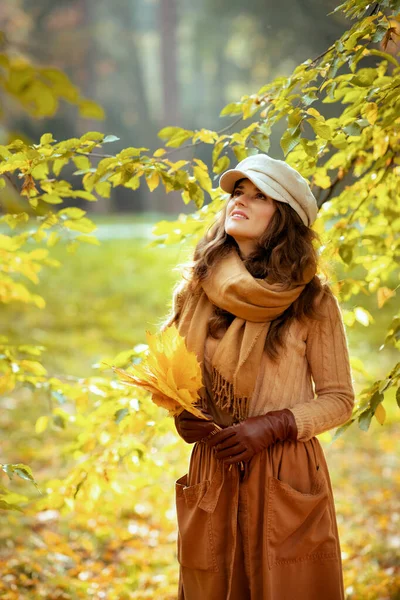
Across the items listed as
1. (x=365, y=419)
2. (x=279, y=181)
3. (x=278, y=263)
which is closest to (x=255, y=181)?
(x=279, y=181)

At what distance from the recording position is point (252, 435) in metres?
2.01

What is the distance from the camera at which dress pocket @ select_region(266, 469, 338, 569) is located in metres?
2.07

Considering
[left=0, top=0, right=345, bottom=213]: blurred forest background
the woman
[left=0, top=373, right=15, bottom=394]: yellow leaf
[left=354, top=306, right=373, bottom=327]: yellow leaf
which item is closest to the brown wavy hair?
the woman

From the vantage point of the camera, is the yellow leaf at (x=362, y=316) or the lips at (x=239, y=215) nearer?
the lips at (x=239, y=215)

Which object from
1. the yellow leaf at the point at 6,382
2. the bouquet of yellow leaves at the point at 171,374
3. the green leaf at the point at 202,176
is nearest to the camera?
the bouquet of yellow leaves at the point at 171,374

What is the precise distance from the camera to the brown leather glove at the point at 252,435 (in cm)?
202

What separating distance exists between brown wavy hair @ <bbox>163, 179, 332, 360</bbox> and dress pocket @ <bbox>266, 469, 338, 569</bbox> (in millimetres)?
425

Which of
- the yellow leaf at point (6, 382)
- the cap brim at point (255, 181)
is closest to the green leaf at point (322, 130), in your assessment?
the cap brim at point (255, 181)

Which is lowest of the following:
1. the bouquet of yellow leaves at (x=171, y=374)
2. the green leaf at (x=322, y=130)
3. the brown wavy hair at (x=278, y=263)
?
the bouquet of yellow leaves at (x=171, y=374)

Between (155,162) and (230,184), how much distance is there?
1.09 feet

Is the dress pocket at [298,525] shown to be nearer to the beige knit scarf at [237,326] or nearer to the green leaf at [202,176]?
the beige knit scarf at [237,326]

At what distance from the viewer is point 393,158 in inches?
115

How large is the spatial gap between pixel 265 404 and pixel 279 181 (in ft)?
2.28

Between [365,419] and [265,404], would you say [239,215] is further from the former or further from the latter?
[365,419]
